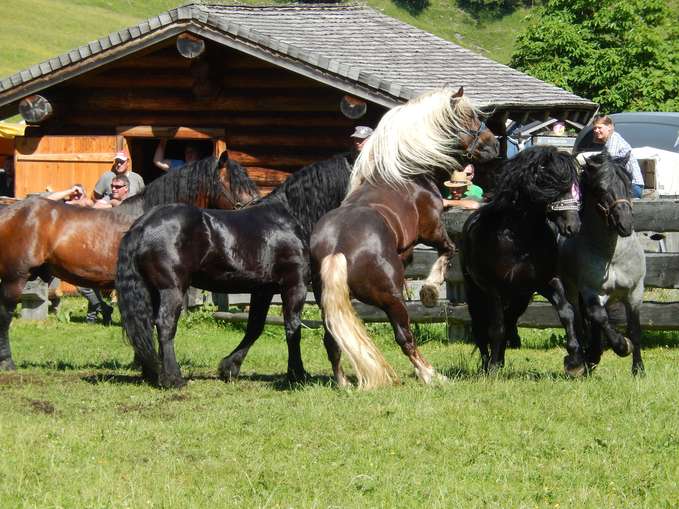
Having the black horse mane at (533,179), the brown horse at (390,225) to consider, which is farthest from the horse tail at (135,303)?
the black horse mane at (533,179)

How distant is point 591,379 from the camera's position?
351 inches

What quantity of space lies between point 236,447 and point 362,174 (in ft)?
11.3

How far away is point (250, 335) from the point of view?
1074 cm

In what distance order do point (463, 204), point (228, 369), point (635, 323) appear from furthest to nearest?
point (463, 204) → point (228, 369) → point (635, 323)

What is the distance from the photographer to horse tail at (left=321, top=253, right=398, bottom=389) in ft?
28.7

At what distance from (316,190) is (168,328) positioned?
72.4 inches

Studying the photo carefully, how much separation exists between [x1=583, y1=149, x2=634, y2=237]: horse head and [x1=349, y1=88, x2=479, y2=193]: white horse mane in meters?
1.33

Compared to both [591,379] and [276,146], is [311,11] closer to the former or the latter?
[276,146]

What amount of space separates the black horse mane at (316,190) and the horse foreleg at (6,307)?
3.15 m

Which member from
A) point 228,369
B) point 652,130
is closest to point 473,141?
point 228,369

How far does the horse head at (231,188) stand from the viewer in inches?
434

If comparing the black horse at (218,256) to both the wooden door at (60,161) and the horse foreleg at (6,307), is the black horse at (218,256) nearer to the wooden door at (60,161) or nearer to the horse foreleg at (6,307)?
the horse foreleg at (6,307)

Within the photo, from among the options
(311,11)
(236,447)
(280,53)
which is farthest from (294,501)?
(311,11)

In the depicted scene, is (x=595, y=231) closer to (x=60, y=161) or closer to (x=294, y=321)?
(x=294, y=321)
